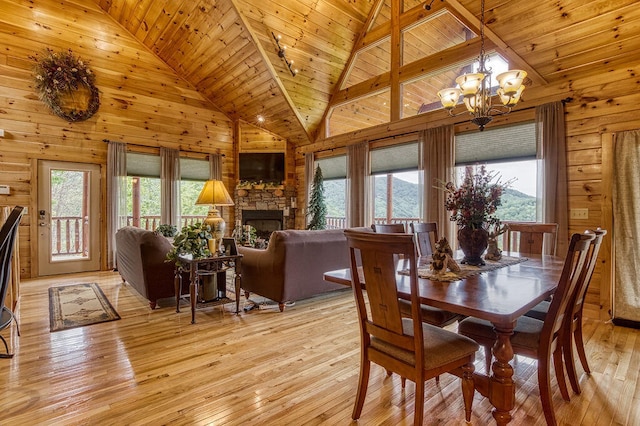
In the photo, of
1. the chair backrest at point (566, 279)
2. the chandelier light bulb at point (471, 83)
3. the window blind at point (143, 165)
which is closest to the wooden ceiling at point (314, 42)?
the chandelier light bulb at point (471, 83)

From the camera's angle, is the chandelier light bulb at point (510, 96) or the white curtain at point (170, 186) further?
the white curtain at point (170, 186)

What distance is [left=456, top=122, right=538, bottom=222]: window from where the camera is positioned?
14.0ft

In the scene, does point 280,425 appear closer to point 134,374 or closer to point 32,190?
point 134,374

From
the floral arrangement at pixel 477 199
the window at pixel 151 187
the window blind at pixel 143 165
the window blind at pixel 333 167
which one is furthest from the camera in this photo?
the window blind at pixel 333 167

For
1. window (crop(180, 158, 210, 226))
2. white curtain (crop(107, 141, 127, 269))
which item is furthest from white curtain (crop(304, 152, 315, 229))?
white curtain (crop(107, 141, 127, 269))

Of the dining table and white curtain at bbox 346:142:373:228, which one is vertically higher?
white curtain at bbox 346:142:373:228

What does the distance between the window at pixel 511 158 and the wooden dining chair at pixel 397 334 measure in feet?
10.3

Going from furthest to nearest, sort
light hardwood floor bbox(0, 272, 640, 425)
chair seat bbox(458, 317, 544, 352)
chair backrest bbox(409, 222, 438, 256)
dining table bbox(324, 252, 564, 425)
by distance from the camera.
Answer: chair backrest bbox(409, 222, 438, 256), light hardwood floor bbox(0, 272, 640, 425), chair seat bbox(458, 317, 544, 352), dining table bbox(324, 252, 564, 425)

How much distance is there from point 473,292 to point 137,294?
440cm

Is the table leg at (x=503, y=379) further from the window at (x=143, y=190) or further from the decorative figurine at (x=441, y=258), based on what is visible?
the window at (x=143, y=190)

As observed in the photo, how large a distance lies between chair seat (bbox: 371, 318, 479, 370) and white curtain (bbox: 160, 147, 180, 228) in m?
6.12

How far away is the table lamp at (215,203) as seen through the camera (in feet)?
12.4

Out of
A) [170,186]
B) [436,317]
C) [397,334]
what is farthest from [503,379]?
[170,186]

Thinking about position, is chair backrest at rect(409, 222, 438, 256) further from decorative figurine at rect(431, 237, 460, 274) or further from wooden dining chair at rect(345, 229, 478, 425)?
wooden dining chair at rect(345, 229, 478, 425)
